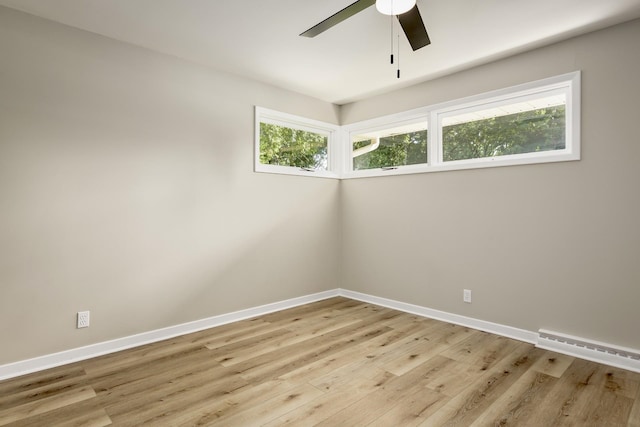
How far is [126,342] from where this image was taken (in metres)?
2.96

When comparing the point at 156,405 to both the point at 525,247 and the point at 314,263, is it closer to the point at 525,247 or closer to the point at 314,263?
the point at 314,263

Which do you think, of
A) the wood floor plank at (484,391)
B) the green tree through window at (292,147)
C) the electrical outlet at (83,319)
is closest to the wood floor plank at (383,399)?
the wood floor plank at (484,391)

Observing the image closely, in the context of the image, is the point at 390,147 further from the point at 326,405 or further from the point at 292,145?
the point at 326,405

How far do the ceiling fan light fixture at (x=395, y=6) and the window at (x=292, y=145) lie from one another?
6.74 feet

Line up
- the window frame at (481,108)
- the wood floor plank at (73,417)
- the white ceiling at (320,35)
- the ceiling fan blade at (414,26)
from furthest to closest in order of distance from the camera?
the window frame at (481,108) → the white ceiling at (320,35) → the ceiling fan blade at (414,26) → the wood floor plank at (73,417)

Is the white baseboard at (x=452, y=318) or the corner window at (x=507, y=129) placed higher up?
the corner window at (x=507, y=129)

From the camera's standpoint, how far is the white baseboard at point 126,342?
2.51 m

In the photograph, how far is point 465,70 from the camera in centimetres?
355

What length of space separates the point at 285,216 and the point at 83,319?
7.11 feet

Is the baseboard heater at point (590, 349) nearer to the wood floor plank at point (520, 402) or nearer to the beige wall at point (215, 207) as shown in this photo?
the beige wall at point (215, 207)

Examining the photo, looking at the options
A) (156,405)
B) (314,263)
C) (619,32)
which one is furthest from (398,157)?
(156,405)

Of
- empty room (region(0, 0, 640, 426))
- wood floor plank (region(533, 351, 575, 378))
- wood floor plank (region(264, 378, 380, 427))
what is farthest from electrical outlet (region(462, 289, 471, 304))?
wood floor plank (region(264, 378, 380, 427))

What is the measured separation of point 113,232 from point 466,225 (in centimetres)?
323

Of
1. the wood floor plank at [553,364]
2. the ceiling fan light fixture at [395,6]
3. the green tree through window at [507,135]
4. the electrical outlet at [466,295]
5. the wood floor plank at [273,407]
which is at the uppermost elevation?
the ceiling fan light fixture at [395,6]
